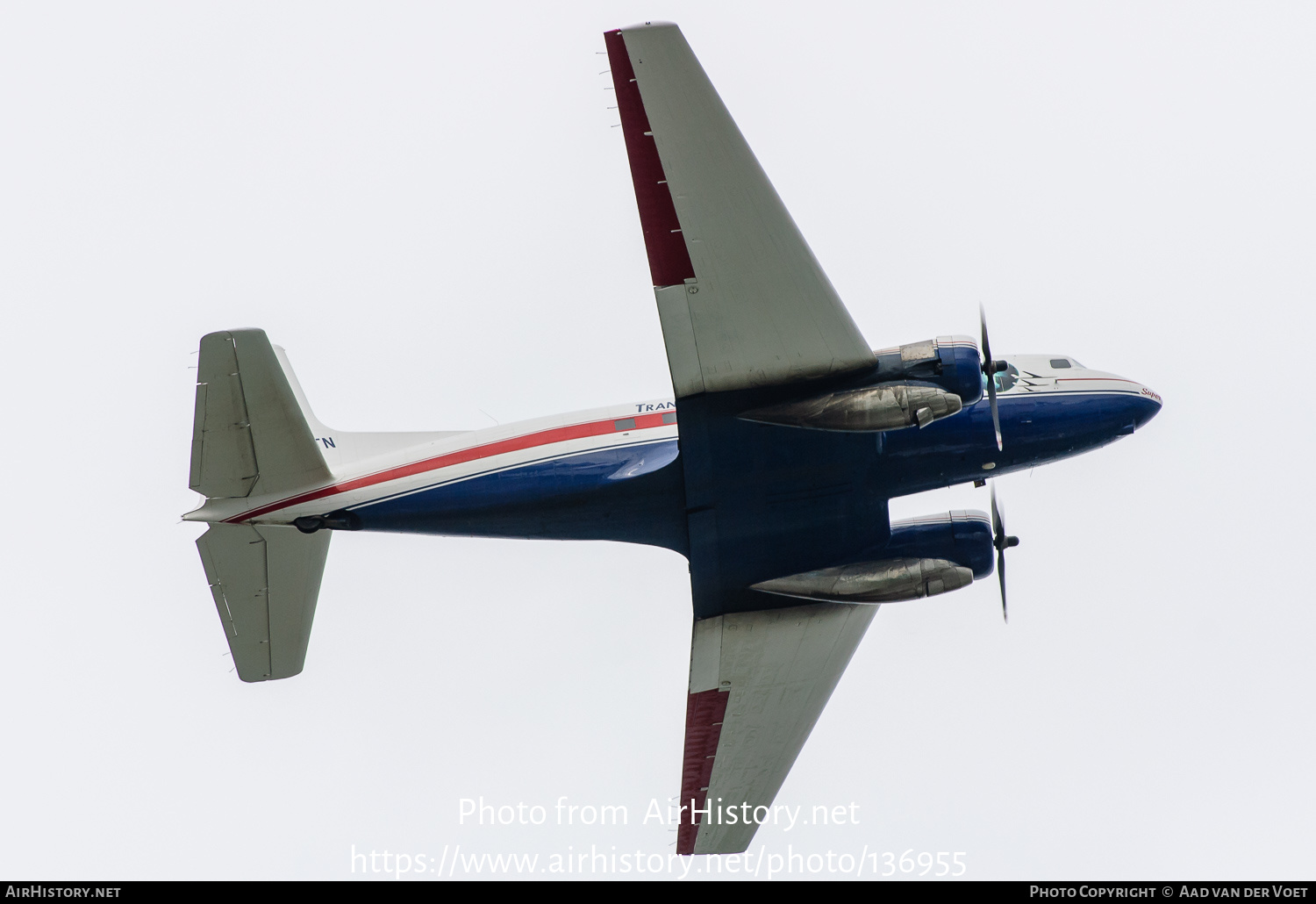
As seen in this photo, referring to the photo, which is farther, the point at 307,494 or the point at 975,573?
the point at 975,573

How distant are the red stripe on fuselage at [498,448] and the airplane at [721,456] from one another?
0.12 feet

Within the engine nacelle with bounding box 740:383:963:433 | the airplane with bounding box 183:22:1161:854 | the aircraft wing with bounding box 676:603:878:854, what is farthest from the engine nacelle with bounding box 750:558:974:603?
the engine nacelle with bounding box 740:383:963:433

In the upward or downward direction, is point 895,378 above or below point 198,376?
below

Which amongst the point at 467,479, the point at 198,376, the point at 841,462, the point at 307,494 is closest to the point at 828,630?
the point at 841,462

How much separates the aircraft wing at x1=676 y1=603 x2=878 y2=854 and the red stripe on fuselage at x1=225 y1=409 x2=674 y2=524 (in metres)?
4.62

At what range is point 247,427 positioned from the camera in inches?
894

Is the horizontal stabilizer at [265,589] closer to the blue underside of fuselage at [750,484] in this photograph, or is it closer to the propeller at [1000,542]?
the blue underside of fuselage at [750,484]

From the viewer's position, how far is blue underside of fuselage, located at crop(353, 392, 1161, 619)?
2386cm

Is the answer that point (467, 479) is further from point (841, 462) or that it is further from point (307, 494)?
point (841, 462)

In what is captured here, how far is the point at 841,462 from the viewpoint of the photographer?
24.2 meters

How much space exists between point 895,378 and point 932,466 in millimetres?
2467

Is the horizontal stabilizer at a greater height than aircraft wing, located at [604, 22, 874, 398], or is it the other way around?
aircraft wing, located at [604, 22, 874, 398]

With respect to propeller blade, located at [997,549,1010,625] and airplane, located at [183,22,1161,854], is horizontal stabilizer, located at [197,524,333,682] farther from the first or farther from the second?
propeller blade, located at [997,549,1010,625]

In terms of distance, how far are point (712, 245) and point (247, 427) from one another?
28.7 feet
